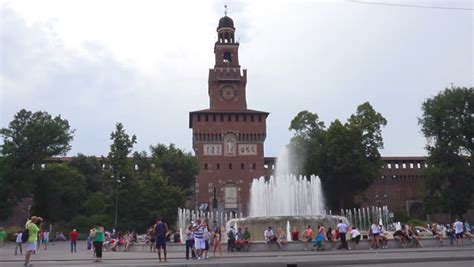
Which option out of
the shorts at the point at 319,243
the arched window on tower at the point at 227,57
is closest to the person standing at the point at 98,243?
the shorts at the point at 319,243

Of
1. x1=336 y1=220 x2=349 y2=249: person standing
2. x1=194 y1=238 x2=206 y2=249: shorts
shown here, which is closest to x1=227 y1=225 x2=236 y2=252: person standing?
x1=194 y1=238 x2=206 y2=249: shorts

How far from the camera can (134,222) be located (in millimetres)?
49500

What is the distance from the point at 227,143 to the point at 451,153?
26247mm

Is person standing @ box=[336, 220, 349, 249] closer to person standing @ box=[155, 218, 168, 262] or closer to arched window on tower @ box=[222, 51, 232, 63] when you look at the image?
person standing @ box=[155, 218, 168, 262]

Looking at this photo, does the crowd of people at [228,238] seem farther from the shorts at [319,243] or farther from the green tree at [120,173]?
the green tree at [120,173]

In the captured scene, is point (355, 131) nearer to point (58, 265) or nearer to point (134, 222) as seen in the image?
point (134, 222)

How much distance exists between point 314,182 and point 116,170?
2008cm

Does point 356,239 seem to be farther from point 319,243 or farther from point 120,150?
point 120,150

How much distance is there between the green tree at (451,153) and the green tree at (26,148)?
34708 mm

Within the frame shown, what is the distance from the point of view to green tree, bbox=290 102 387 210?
179 ft

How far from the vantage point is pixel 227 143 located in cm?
6281

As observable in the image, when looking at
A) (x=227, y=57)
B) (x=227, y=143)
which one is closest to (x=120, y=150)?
(x=227, y=143)

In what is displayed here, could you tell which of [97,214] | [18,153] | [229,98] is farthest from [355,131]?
[18,153]

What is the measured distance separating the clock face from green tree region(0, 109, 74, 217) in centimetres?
2023
